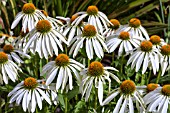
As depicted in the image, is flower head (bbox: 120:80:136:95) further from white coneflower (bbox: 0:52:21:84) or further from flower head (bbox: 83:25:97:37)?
white coneflower (bbox: 0:52:21:84)

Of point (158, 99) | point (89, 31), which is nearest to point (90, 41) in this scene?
point (89, 31)

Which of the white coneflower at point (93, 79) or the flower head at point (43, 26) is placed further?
the flower head at point (43, 26)

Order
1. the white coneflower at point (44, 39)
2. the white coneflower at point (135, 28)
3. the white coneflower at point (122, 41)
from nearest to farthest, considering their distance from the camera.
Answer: the white coneflower at point (44, 39), the white coneflower at point (122, 41), the white coneflower at point (135, 28)

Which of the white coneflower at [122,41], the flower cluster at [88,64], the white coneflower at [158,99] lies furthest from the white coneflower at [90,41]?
the white coneflower at [158,99]

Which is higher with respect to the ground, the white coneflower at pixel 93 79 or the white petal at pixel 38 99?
the white coneflower at pixel 93 79

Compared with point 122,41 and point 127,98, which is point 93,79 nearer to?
point 127,98

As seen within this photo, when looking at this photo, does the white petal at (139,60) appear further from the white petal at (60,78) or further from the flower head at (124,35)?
the white petal at (60,78)
